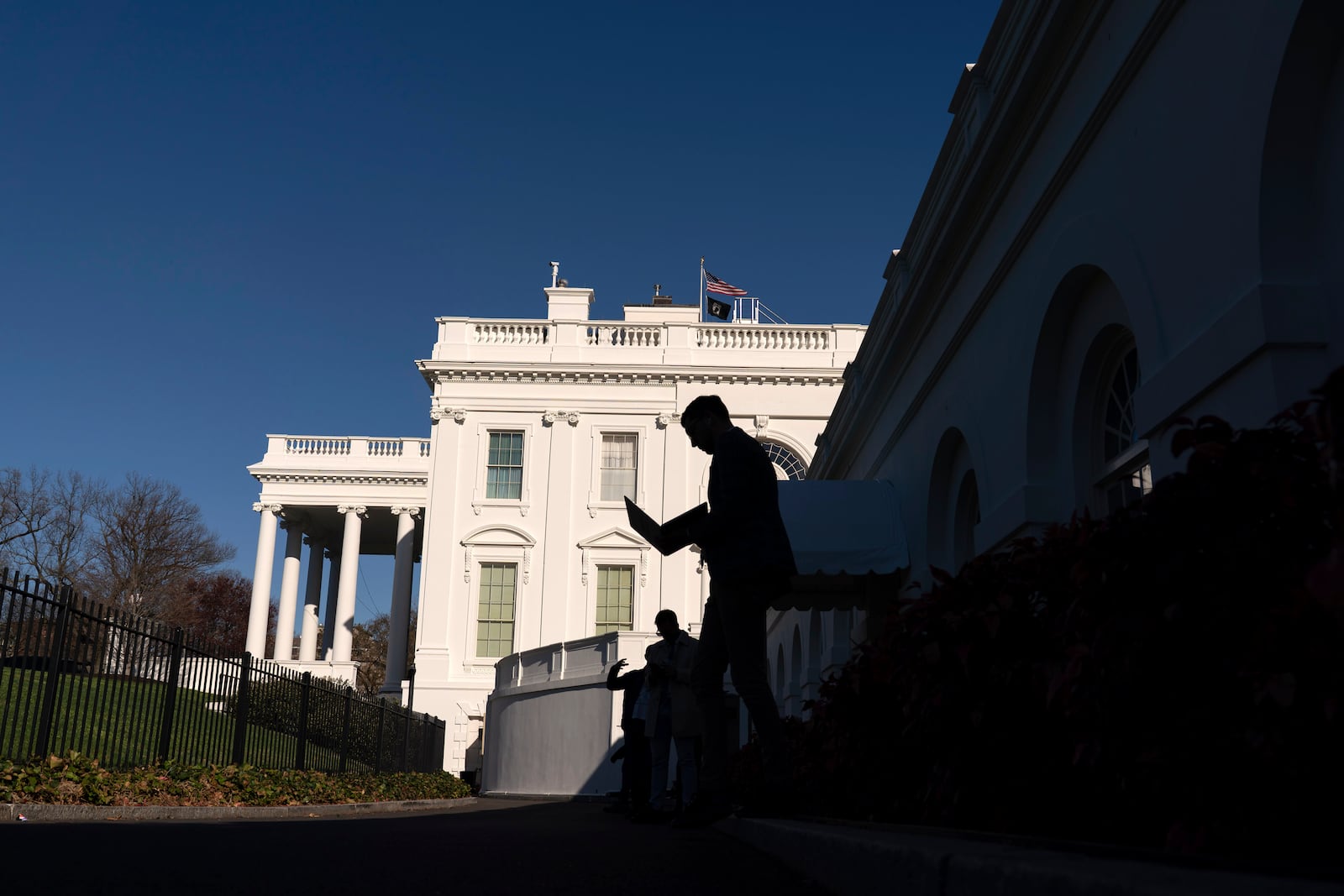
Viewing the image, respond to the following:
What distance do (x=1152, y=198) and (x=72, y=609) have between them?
8.91 m

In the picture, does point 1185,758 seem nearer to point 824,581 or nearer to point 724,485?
point 724,485

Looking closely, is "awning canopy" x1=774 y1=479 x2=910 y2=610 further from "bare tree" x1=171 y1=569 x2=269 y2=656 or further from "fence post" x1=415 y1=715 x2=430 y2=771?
"bare tree" x1=171 y1=569 x2=269 y2=656

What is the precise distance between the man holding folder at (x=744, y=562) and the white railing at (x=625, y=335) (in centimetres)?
3002

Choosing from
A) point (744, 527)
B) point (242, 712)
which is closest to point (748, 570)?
point (744, 527)

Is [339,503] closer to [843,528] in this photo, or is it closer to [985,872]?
[843,528]

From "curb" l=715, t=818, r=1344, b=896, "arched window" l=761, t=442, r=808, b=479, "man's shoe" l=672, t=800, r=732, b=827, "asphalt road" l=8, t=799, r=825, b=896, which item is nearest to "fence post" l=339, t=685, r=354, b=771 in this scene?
"asphalt road" l=8, t=799, r=825, b=896

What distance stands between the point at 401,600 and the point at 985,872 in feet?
133

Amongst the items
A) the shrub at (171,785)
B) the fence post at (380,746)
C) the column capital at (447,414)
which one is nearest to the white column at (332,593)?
the column capital at (447,414)

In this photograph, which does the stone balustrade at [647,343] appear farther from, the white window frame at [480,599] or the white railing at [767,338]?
the white window frame at [480,599]

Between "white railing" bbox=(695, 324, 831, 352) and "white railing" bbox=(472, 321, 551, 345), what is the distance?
4.97 m

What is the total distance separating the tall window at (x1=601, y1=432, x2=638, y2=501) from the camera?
34.9 meters

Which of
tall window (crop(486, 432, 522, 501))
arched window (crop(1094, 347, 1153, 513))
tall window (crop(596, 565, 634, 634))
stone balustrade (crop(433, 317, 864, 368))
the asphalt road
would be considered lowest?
the asphalt road

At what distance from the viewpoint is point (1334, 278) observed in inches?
189

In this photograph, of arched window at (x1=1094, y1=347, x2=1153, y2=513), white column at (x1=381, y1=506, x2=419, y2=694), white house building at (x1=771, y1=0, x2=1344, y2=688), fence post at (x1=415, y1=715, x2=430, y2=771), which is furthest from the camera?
white column at (x1=381, y1=506, x2=419, y2=694)
